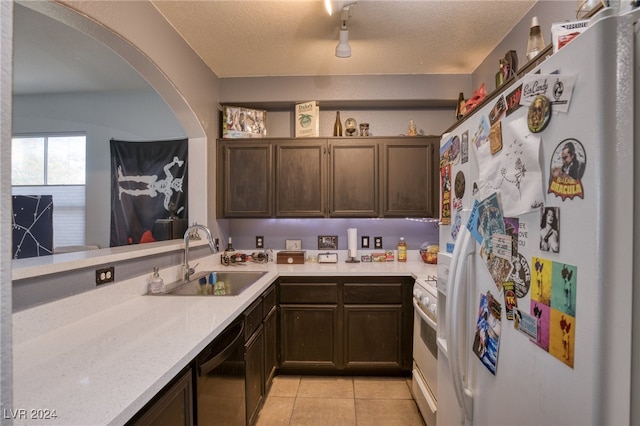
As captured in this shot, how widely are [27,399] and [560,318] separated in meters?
1.36

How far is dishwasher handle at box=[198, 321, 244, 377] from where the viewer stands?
116 centimetres

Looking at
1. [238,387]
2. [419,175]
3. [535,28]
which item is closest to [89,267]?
[238,387]

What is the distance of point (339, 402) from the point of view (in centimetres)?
219

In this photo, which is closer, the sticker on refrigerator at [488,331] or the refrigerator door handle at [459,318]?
the sticker on refrigerator at [488,331]

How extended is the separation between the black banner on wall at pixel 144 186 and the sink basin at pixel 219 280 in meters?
1.26

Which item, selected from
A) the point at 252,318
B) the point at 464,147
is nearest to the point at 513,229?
the point at 464,147

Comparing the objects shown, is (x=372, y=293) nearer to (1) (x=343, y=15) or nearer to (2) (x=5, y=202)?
(1) (x=343, y=15)

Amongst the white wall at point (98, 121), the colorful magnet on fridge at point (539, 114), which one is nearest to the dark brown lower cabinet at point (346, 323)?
the colorful magnet on fridge at point (539, 114)

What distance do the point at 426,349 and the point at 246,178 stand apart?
7.10 feet

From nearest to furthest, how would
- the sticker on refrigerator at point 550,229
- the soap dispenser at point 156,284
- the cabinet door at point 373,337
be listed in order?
1. the sticker on refrigerator at point 550,229
2. the soap dispenser at point 156,284
3. the cabinet door at point 373,337

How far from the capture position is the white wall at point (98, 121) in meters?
3.46

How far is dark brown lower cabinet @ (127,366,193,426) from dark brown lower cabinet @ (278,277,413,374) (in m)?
1.44

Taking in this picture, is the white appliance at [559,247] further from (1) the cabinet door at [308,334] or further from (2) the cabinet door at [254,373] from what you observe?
(1) the cabinet door at [308,334]

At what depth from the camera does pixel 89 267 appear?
1.41 m
